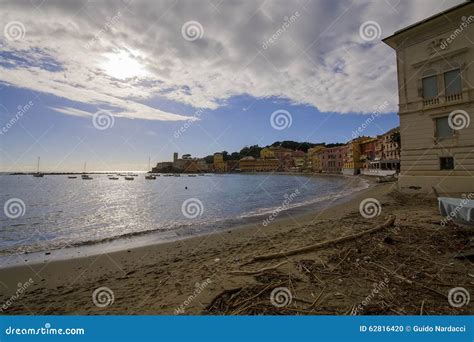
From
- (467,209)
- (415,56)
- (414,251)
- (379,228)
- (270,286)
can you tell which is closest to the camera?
(270,286)

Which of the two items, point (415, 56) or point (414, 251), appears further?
point (415, 56)

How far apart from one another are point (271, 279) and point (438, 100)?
20.0 meters

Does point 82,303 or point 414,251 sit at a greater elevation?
point 414,251

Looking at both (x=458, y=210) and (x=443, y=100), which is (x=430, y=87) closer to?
(x=443, y=100)

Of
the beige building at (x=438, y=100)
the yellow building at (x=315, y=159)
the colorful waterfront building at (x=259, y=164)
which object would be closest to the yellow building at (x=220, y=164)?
the colorful waterfront building at (x=259, y=164)

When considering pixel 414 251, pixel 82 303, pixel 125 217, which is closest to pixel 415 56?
pixel 414 251

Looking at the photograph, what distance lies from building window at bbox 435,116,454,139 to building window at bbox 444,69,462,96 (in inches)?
72.8

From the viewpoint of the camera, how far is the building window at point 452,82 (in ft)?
55.4

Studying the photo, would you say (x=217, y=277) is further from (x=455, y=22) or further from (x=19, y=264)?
(x=455, y=22)

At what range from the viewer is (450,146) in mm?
16812

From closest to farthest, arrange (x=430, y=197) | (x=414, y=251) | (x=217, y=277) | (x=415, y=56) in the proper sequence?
(x=217, y=277) → (x=414, y=251) → (x=430, y=197) → (x=415, y=56)

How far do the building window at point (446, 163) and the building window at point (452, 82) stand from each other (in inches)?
183

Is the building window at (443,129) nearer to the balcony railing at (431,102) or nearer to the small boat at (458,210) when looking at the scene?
the balcony railing at (431,102)

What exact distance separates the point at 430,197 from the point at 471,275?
14.5 meters
